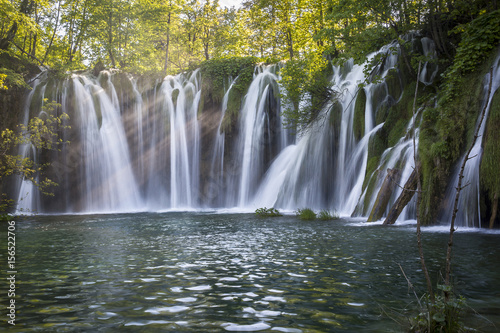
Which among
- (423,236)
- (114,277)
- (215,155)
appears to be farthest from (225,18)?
(114,277)

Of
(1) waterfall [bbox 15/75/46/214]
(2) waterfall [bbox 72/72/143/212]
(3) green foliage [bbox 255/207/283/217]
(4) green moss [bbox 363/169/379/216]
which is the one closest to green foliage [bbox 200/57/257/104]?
(2) waterfall [bbox 72/72/143/212]

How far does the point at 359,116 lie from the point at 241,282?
15.0 metres

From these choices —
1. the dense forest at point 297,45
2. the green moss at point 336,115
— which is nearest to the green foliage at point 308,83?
the dense forest at point 297,45

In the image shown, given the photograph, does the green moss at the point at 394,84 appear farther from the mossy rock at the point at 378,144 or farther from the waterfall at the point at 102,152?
the waterfall at the point at 102,152

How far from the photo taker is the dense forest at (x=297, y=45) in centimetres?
1243

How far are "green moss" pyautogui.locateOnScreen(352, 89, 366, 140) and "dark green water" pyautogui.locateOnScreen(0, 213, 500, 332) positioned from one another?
9.28 meters

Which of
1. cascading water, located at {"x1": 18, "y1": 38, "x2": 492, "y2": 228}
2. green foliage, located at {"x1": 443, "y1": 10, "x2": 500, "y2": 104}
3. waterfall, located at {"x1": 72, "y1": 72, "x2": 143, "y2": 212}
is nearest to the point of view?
green foliage, located at {"x1": 443, "y1": 10, "x2": 500, "y2": 104}

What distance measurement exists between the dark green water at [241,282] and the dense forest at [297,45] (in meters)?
3.08

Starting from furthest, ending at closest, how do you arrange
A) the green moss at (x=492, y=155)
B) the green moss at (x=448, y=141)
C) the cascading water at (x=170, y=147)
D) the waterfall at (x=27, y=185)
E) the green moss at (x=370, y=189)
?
the cascading water at (x=170, y=147)
the waterfall at (x=27, y=185)
the green moss at (x=370, y=189)
the green moss at (x=448, y=141)
the green moss at (x=492, y=155)

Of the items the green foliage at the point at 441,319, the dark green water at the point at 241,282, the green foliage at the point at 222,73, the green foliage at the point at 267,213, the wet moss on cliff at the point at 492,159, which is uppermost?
the green foliage at the point at 222,73

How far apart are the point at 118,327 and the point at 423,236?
8.37 m

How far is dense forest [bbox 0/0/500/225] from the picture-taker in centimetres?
1243

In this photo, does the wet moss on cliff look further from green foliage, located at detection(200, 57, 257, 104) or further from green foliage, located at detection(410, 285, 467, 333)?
green foliage, located at detection(200, 57, 257, 104)

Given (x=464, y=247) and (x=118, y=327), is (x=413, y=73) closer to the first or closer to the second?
(x=464, y=247)
